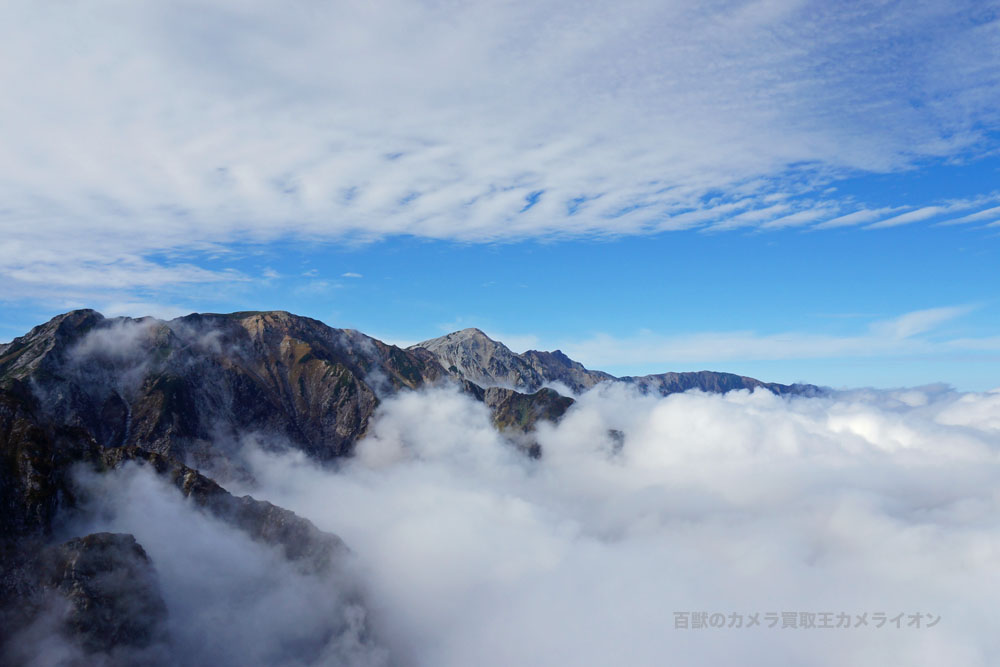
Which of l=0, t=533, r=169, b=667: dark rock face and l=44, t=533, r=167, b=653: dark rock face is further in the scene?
l=44, t=533, r=167, b=653: dark rock face

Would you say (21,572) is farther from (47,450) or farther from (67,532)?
(47,450)

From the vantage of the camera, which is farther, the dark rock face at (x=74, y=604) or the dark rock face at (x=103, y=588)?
the dark rock face at (x=103, y=588)

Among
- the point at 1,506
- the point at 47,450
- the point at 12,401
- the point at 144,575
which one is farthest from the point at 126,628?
the point at 12,401

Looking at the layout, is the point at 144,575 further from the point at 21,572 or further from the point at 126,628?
the point at 21,572

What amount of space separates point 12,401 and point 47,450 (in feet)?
71.0

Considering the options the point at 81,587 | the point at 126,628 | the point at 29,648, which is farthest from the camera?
the point at 126,628

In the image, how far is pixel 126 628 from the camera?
18425cm

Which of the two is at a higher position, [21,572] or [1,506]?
[1,506]

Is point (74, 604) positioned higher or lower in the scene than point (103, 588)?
lower

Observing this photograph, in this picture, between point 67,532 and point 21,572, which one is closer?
point 21,572

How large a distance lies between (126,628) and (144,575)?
17.8 m

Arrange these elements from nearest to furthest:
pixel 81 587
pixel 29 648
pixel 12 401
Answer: pixel 29 648 → pixel 81 587 → pixel 12 401

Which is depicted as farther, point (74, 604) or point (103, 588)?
point (103, 588)

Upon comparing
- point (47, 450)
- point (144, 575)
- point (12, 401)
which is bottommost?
point (144, 575)
